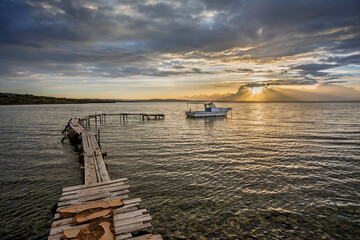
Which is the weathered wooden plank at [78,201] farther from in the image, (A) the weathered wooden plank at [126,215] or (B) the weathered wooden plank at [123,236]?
(B) the weathered wooden plank at [123,236]

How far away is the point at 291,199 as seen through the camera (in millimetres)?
10156

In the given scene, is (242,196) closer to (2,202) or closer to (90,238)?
(90,238)

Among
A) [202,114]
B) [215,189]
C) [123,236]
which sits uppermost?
[202,114]

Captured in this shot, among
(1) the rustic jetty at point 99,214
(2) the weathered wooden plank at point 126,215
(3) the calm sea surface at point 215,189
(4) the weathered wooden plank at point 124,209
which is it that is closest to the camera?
(1) the rustic jetty at point 99,214

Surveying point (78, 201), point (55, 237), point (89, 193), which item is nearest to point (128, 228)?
point (55, 237)

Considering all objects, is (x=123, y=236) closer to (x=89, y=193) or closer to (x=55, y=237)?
(x=55, y=237)

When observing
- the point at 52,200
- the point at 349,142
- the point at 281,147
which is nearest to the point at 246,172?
the point at 281,147

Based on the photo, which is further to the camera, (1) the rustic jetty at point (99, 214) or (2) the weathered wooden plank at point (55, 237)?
(1) the rustic jetty at point (99, 214)

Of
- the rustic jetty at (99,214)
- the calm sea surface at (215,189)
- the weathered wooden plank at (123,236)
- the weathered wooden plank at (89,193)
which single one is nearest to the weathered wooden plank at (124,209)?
the rustic jetty at (99,214)

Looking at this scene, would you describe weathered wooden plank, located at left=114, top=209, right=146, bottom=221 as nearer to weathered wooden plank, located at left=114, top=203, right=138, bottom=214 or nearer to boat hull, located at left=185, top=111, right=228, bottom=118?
weathered wooden plank, located at left=114, top=203, right=138, bottom=214

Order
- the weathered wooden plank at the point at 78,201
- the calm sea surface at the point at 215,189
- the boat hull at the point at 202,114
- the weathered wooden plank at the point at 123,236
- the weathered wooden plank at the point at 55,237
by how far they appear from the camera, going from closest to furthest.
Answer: the weathered wooden plank at the point at 55,237, the weathered wooden plank at the point at 123,236, the weathered wooden plank at the point at 78,201, the calm sea surface at the point at 215,189, the boat hull at the point at 202,114

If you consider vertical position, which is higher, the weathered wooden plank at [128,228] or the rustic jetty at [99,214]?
the rustic jetty at [99,214]

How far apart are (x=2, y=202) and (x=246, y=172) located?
44.1 ft

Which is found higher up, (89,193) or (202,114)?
(202,114)
